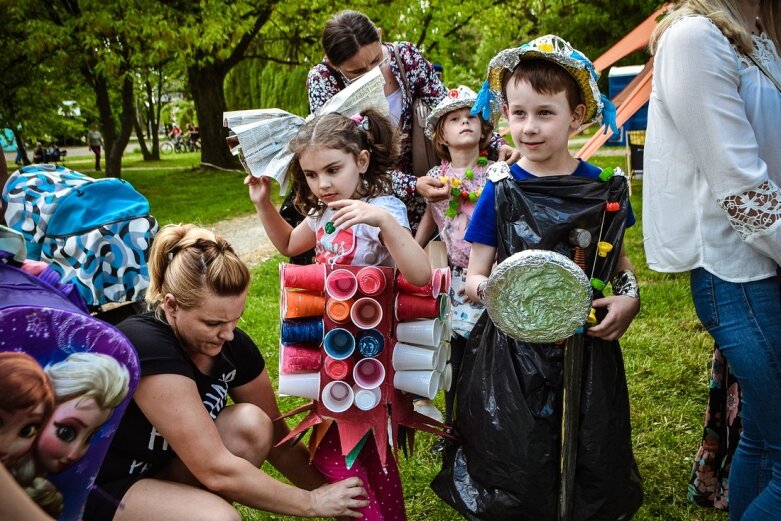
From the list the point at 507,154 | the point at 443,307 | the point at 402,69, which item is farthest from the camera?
the point at 402,69

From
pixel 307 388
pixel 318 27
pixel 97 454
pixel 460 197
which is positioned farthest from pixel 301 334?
pixel 318 27

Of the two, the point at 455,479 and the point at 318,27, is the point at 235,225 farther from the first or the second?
the point at 455,479

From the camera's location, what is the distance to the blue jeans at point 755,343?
5.82ft

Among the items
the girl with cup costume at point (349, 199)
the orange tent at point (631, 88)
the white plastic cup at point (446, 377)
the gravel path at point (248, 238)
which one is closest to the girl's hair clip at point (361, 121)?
the girl with cup costume at point (349, 199)

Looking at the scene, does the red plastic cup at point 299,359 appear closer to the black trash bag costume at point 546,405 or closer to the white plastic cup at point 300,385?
the white plastic cup at point 300,385

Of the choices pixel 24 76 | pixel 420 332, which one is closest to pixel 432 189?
pixel 420 332

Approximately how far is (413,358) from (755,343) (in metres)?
0.89

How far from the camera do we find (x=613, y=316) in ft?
6.24

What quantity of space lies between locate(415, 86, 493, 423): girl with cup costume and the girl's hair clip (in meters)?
0.52

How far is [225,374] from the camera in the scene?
218 centimetres

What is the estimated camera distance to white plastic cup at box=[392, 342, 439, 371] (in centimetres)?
203

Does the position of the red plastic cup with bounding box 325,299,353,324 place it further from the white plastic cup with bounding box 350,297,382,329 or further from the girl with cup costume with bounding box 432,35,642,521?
the girl with cup costume with bounding box 432,35,642,521

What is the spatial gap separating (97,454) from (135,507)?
0.65 metres

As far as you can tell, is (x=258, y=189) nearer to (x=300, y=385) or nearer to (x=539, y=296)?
(x=300, y=385)
